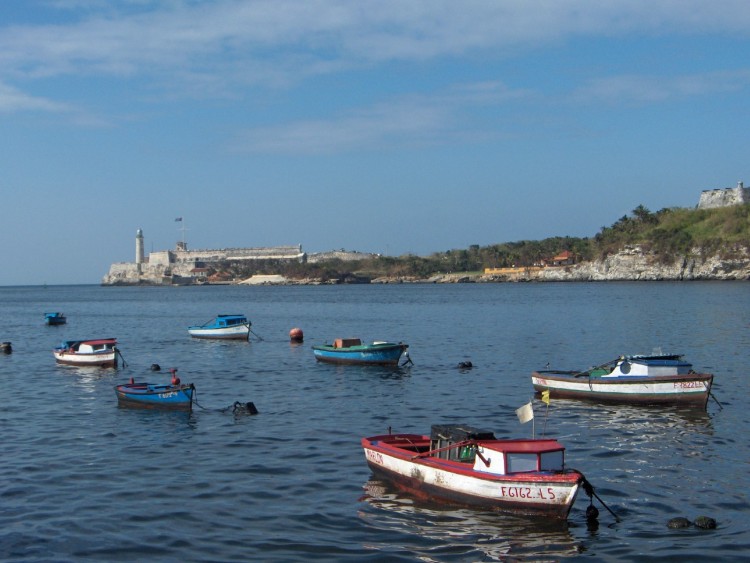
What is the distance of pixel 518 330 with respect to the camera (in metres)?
72.5

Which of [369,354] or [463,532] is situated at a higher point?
[369,354]

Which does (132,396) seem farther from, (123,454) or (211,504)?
(211,504)

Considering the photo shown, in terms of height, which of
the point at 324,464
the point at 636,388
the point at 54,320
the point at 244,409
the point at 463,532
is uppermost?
the point at 54,320

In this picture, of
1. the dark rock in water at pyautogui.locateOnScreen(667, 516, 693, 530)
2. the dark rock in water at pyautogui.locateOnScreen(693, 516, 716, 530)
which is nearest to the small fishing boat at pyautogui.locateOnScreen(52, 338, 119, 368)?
the dark rock in water at pyautogui.locateOnScreen(667, 516, 693, 530)

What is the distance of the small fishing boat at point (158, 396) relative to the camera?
32.6m

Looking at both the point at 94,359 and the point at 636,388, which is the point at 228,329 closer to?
the point at 94,359

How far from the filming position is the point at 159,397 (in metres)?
33.0

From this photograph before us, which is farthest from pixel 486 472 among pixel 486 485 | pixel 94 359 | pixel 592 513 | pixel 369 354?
pixel 94 359

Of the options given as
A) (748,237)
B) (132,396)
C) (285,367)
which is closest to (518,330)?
(285,367)

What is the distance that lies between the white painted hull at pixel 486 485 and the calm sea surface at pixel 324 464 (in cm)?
38

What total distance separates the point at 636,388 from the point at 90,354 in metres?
33.2

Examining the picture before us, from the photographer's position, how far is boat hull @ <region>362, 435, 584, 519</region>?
59.6 ft

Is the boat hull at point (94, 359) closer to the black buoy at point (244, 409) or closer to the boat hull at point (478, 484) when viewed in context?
the black buoy at point (244, 409)

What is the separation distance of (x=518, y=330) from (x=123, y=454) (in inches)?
2013
